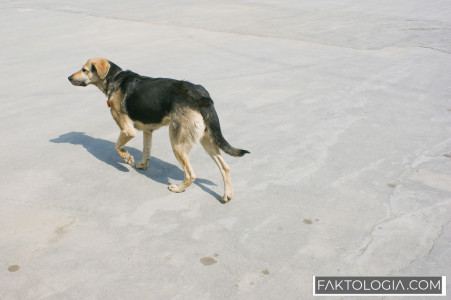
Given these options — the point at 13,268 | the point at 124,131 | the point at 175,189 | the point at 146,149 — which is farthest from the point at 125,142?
the point at 13,268

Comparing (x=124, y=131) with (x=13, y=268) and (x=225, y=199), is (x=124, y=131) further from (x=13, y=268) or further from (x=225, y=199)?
(x=13, y=268)

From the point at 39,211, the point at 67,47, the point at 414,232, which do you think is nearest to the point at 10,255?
the point at 39,211

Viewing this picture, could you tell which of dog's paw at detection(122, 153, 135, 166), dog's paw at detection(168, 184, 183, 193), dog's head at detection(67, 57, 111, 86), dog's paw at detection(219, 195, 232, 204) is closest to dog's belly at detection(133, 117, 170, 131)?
dog's paw at detection(122, 153, 135, 166)

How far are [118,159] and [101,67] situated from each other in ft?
4.28

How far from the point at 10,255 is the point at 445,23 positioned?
607 inches

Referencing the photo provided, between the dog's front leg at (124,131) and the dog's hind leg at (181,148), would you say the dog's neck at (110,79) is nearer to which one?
the dog's front leg at (124,131)

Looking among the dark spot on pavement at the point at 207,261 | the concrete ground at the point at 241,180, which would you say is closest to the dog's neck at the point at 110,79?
the concrete ground at the point at 241,180

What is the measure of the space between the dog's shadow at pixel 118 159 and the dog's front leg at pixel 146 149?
0.08m

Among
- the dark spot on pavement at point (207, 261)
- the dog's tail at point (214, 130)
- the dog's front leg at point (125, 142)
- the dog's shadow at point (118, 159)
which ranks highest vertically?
the dog's tail at point (214, 130)

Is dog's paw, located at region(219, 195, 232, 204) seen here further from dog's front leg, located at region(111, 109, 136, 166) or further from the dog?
dog's front leg, located at region(111, 109, 136, 166)

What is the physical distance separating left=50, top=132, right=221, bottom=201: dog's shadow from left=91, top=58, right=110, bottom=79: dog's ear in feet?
3.76

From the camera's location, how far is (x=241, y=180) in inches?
217

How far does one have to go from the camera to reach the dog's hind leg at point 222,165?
5.01 metres

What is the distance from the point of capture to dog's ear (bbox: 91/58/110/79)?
A: 5852 millimetres
